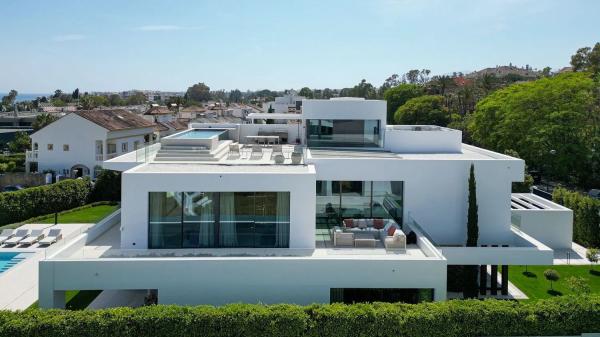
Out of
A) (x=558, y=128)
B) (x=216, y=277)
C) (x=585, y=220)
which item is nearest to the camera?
(x=216, y=277)

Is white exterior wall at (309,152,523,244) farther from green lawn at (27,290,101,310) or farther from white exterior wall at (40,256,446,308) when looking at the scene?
green lawn at (27,290,101,310)

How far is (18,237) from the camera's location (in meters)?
29.7

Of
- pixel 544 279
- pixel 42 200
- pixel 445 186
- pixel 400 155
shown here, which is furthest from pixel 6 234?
pixel 544 279

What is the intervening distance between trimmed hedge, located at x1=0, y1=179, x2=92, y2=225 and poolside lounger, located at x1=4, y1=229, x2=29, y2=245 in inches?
232

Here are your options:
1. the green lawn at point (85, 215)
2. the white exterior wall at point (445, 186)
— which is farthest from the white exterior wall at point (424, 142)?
the green lawn at point (85, 215)

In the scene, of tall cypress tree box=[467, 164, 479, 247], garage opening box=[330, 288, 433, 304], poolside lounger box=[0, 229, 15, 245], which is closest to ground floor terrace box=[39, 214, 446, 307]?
garage opening box=[330, 288, 433, 304]

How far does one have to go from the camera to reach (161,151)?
75.0ft

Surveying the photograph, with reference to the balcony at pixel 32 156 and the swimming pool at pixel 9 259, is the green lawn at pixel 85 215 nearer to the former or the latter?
the swimming pool at pixel 9 259

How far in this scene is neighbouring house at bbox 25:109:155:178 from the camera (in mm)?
51719

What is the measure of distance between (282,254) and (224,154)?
905 cm

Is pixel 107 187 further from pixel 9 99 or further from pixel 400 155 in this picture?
pixel 9 99

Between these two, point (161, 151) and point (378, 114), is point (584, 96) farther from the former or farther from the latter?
point (161, 151)

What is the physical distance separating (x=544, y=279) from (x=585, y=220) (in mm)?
8066

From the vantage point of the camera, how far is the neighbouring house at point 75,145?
51.7m
